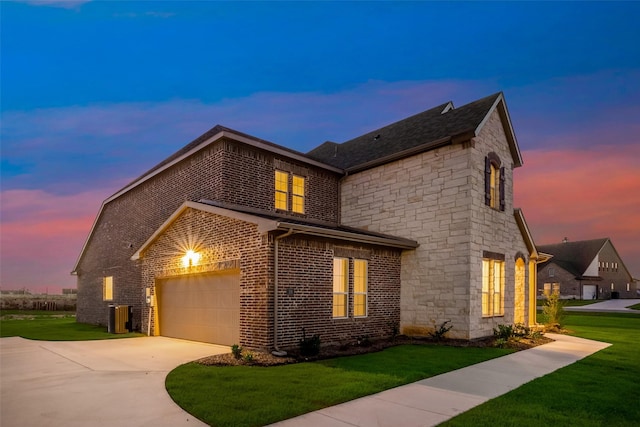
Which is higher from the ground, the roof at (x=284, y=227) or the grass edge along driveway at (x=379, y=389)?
the roof at (x=284, y=227)

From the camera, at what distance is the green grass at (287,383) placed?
575 cm

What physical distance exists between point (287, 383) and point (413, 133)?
1282cm

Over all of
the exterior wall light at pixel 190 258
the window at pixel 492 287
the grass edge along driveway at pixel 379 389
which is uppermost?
the exterior wall light at pixel 190 258

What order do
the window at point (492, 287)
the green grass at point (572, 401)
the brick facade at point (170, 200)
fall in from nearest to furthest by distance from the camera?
1. the green grass at point (572, 401)
2. the window at point (492, 287)
3. the brick facade at point (170, 200)

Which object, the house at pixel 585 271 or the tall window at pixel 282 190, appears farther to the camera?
the house at pixel 585 271

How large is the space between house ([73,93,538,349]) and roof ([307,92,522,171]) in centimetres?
9

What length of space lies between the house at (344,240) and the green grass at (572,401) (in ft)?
14.3

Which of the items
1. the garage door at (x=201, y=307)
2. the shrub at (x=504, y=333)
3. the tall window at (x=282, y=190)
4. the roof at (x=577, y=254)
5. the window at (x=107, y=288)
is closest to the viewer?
the garage door at (x=201, y=307)

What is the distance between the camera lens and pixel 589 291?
56.1m

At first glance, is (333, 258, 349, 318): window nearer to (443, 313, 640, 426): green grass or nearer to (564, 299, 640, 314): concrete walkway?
(443, 313, 640, 426): green grass

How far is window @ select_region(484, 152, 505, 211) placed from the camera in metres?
14.6

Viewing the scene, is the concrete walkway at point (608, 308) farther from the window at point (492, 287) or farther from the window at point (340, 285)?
the window at point (340, 285)

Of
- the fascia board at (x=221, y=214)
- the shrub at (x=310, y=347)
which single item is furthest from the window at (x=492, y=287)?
the fascia board at (x=221, y=214)

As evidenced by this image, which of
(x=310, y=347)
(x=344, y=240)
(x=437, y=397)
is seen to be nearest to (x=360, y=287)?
(x=344, y=240)
